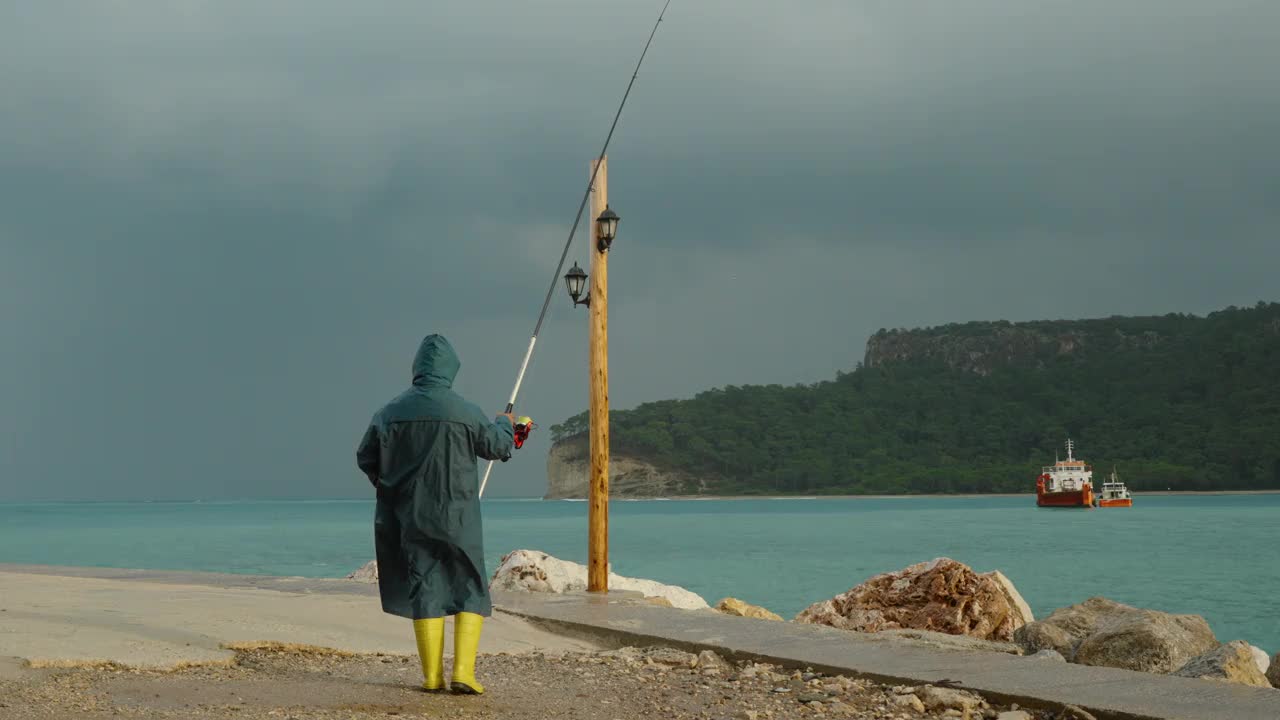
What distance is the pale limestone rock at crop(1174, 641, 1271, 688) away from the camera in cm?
859

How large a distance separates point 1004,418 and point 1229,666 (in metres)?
132

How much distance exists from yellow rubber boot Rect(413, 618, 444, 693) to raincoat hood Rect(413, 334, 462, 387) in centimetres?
130

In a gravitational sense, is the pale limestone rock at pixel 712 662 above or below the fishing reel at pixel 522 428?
below

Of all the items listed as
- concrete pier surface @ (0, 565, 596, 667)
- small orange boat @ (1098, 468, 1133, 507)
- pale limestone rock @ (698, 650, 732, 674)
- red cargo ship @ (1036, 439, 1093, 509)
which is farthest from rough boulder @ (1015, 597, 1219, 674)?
small orange boat @ (1098, 468, 1133, 507)

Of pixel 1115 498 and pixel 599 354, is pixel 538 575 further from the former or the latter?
pixel 1115 498

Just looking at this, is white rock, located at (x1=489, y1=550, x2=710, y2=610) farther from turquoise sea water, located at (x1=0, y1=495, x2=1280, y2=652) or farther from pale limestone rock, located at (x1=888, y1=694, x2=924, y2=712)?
turquoise sea water, located at (x1=0, y1=495, x2=1280, y2=652)

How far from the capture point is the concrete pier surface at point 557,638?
21.9ft

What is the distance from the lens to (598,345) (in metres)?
13.1

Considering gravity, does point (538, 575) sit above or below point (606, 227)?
below

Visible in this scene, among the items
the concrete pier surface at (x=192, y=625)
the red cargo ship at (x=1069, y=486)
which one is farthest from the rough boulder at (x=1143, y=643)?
the red cargo ship at (x=1069, y=486)

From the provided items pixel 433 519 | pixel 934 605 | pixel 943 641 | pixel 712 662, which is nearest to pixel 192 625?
pixel 433 519

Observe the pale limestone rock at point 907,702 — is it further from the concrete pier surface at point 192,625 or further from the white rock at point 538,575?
the white rock at point 538,575

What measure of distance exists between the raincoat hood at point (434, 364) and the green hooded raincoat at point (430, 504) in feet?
0.33

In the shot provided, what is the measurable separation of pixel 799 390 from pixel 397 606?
477 feet
